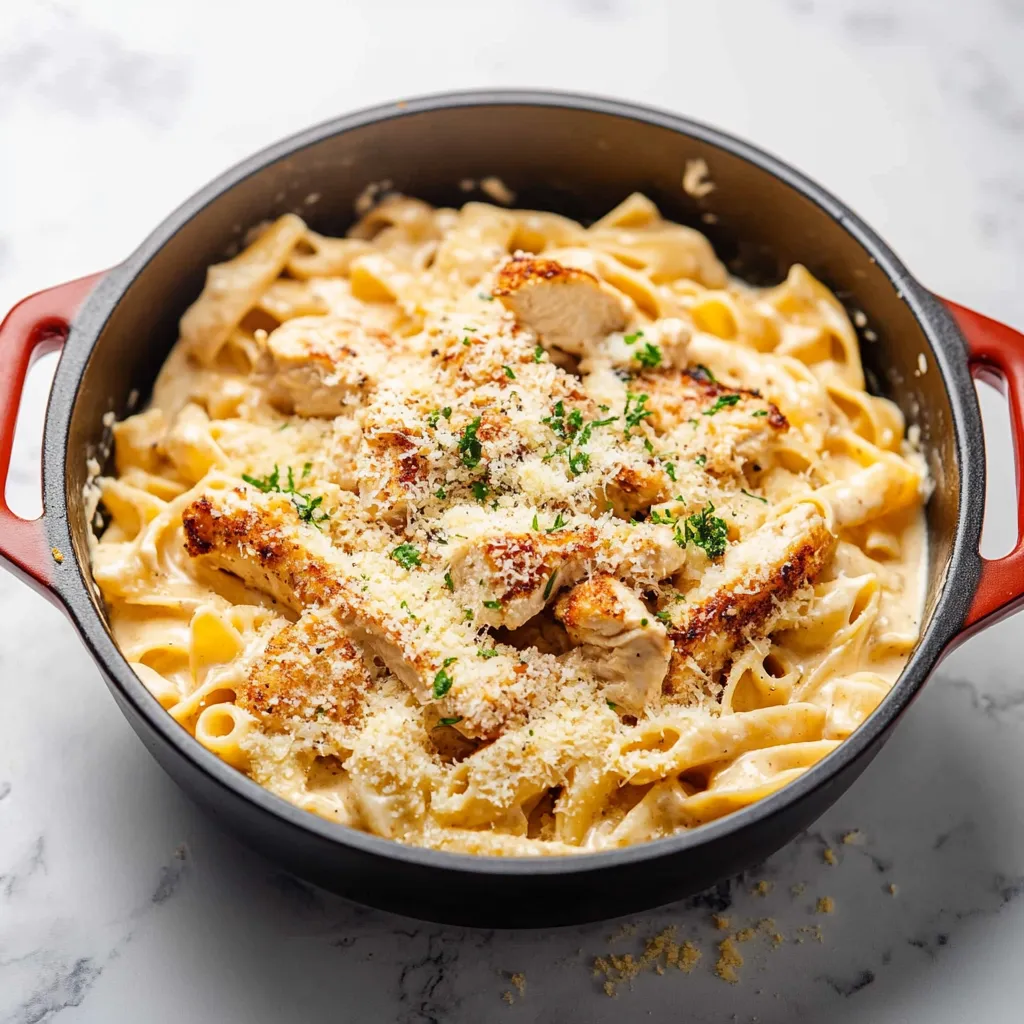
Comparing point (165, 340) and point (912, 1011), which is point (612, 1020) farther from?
point (165, 340)

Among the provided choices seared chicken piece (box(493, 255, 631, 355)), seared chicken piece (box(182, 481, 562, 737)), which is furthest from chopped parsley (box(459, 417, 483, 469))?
seared chicken piece (box(493, 255, 631, 355))

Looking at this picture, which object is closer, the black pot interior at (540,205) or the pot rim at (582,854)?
the pot rim at (582,854)

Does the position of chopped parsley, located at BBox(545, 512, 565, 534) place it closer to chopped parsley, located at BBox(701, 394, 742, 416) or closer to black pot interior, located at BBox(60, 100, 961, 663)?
chopped parsley, located at BBox(701, 394, 742, 416)

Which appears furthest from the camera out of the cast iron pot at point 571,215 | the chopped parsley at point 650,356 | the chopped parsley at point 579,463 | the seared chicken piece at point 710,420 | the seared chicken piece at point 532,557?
the chopped parsley at point 650,356

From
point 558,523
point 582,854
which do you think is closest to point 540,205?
point 558,523

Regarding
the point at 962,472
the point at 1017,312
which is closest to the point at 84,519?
the point at 962,472

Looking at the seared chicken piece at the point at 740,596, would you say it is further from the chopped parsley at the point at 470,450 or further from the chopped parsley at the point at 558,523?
the chopped parsley at the point at 470,450

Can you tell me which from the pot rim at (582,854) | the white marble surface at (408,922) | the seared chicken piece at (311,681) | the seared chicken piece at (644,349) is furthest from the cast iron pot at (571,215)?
the seared chicken piece at (644,349)
